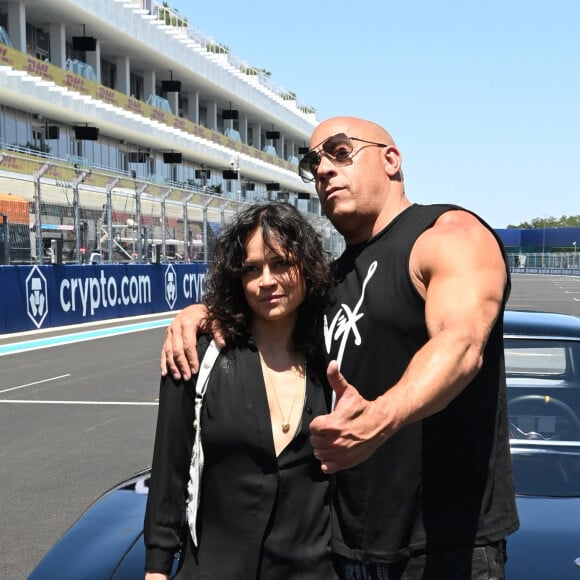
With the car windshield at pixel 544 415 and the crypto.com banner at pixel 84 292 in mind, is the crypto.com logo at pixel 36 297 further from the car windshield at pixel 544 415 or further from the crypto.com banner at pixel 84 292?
the car windshield at pixel 544 415

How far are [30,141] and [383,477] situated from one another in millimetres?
36104

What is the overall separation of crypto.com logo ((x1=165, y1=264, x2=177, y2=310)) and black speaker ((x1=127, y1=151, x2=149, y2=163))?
22.9 metres

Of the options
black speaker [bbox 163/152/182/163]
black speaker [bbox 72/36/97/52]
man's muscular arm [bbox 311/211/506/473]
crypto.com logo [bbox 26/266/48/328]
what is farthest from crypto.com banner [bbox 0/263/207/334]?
black speaker [bbox 163/152/182/163]

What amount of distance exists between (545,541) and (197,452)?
3.68ft

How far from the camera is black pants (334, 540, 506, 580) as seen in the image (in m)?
2.01

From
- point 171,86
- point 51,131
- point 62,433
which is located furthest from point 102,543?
point 171,86

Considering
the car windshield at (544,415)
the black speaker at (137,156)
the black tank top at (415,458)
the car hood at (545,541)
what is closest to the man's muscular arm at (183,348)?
the black tank top at (415,458)

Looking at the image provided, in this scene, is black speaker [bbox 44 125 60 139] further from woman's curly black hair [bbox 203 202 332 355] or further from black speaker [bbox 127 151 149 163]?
woman's curly black hair [bbox 203 202 332 355]

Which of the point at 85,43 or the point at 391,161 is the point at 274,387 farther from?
the point at 85,43

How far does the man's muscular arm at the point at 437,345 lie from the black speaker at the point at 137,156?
45.2 m

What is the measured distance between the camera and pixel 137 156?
154ft

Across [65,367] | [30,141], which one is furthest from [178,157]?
[65,367]

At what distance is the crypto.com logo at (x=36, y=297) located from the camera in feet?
56.5

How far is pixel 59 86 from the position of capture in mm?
35062
